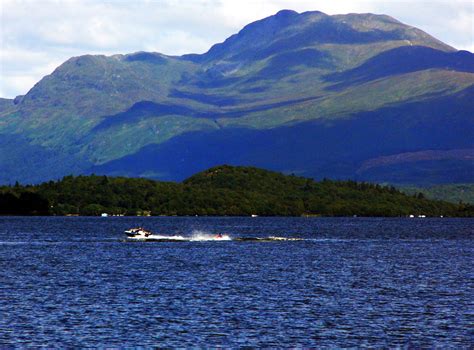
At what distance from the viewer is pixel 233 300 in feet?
331

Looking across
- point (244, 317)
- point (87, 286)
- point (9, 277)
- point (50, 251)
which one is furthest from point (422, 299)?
point (50, 251)

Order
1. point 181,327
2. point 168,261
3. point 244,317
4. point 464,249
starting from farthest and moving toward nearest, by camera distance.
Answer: point 464,249
point 168,261
point 244,317
point 181,327

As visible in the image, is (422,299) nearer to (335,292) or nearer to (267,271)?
(335,292)

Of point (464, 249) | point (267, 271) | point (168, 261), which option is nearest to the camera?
point (267, 271)

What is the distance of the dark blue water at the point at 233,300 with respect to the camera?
260 feet

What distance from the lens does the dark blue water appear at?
79.2 m

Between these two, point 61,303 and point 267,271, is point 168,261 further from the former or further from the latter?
point 61,303

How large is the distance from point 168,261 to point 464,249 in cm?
7145

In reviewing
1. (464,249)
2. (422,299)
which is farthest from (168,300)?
(464,249)

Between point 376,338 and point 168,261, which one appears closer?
point 376,338

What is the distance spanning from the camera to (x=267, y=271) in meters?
136

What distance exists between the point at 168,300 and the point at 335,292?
772 inches

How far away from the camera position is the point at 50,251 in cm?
17625

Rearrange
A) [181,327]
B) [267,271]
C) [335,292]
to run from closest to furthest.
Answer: [181,327] → [335,292] → [267,271]
